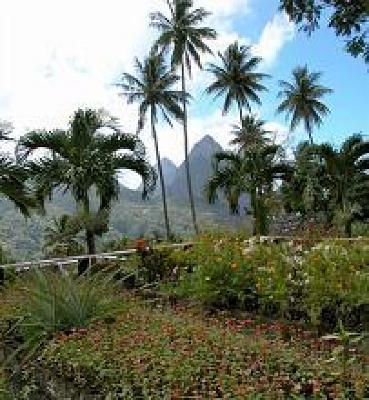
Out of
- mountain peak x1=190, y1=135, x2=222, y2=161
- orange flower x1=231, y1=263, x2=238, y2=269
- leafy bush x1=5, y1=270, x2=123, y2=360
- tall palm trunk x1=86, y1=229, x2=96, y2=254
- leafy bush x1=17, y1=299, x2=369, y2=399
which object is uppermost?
mountain peak x1=190, y1=135, x2=222, y2=161

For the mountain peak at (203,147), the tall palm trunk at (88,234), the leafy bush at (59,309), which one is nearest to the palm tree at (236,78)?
the tall palm trunk at (88,234)

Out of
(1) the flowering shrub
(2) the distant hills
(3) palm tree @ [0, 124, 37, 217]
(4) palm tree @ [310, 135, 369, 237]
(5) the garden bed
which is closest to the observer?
(5) the garden bed

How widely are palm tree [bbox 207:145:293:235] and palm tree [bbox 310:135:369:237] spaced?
4766 millimetres

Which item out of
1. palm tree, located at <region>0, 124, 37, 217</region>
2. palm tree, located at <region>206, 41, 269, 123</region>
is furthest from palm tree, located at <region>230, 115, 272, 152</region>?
palm tree, located at <region>0, 124, 37, 217</region>

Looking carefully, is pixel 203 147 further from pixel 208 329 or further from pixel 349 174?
pixel 208 329

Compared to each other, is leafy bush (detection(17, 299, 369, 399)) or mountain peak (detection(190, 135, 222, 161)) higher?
mountain peak (detection(190, 135, 222, 161))

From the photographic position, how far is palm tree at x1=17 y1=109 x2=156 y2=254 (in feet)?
83.0

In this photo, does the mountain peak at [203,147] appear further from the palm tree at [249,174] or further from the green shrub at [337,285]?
the green shrub at [337,285]

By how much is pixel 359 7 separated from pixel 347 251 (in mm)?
6271

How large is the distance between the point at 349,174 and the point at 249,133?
51.5ft

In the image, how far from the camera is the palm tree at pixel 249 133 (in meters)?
45.1

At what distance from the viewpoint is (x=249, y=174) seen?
123 feet

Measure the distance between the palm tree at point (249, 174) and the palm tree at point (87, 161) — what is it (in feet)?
37.8

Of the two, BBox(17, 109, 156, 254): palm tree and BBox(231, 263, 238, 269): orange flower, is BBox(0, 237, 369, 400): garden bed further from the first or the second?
BBox(17, 109, 156, 254): palm tree
